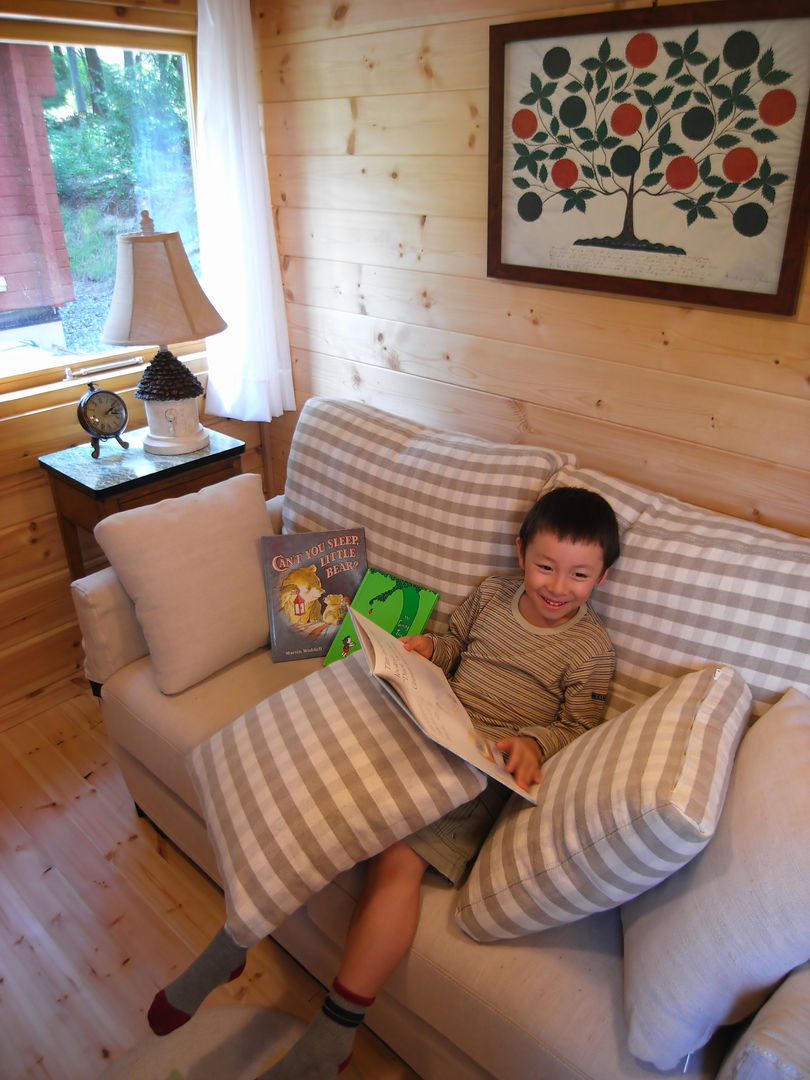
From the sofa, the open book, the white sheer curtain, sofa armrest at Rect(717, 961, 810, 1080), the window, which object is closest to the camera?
sofa armrest at Rect(717, 961, 810, 1080)

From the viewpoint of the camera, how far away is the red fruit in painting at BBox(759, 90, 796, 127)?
1.34m

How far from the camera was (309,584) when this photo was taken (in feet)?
5.90

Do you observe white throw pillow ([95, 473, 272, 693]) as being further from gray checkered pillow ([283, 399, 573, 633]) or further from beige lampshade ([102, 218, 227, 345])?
beige lampshade ([102, 218, 227, 345])

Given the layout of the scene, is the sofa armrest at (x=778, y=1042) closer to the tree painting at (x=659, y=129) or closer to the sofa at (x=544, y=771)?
the sofa at (x=544, y=771)

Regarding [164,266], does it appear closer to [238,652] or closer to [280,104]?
[280,104]

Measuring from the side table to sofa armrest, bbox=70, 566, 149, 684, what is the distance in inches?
14.6

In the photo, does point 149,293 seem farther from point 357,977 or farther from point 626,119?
point 357,977

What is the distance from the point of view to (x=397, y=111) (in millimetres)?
1997

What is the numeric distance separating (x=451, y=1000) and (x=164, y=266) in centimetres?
172

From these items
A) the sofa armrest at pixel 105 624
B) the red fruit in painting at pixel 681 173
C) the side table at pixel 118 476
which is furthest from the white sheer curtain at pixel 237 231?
the red fruit in painting at pixel 681 173

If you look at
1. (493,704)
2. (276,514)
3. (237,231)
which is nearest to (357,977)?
(493,704)

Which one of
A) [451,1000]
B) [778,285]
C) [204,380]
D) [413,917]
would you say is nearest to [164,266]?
[204,380]

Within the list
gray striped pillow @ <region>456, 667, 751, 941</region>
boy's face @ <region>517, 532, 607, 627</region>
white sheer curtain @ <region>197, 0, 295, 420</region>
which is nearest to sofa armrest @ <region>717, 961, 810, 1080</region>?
gray striped pillow @ <region>456, 667, 751, 941</region>

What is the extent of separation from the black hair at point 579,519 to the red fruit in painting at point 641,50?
32.1 inches
